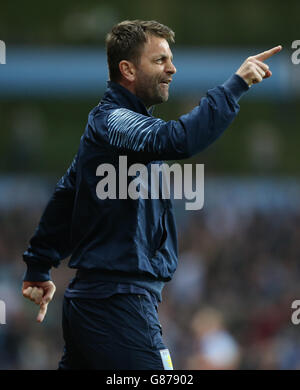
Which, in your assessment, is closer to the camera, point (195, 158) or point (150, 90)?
point (150, 90)

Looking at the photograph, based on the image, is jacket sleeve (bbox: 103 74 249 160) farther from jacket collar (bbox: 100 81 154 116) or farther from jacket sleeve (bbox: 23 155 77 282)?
jacket sleeve (bbox: 23 155 77 282)

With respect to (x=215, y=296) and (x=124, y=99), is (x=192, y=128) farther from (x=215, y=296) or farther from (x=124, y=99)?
(x=215, y=296)

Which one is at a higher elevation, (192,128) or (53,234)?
(192,128)

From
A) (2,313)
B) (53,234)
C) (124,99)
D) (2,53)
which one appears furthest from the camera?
(2,53)

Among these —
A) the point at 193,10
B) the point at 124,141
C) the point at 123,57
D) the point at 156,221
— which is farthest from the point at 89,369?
the point at 193,10

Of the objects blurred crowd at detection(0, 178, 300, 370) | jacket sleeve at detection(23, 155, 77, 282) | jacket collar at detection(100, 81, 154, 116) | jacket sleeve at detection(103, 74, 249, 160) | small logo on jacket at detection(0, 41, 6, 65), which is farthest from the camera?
small logo on jacket at detection(0, 41, 6, 65)

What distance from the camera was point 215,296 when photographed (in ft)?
39.4

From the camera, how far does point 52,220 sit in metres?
4.39

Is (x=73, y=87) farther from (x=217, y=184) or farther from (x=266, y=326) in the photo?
(x=266, y=326)

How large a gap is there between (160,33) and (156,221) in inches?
36.1

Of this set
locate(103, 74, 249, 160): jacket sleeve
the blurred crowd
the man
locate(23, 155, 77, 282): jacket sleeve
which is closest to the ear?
the man

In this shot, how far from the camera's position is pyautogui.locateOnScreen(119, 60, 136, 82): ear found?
4098mm

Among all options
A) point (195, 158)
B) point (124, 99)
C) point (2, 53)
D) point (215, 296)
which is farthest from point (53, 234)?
point (2, 53)

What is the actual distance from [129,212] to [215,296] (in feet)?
27.0
